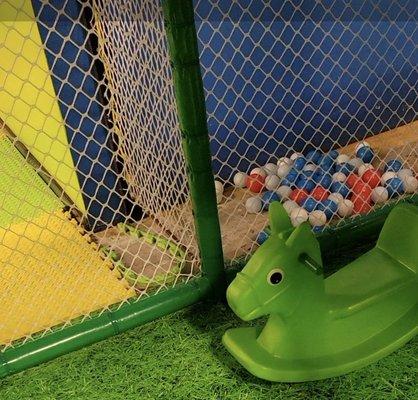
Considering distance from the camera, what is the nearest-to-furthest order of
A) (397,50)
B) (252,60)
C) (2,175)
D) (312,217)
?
(312,217)
(252,60)
(397,50)
(2,175)

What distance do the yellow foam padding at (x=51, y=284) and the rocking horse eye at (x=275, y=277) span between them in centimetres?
66

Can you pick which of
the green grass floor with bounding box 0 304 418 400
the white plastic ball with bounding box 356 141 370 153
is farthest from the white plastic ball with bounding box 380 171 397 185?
the green grass floor with bounding box 0 304 418 400

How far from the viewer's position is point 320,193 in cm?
214

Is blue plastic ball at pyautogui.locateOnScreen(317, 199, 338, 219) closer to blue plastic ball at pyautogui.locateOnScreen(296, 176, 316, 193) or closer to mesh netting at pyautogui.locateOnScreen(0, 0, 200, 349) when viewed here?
blue plastic ball at pyautogui.locateOnScreen(296, 176, 316, 193)

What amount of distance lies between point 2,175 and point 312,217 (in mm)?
1610

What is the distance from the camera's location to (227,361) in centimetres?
141

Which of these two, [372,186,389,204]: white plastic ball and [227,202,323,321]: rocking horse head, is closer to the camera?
[227,202,323,321]: rocking horse head

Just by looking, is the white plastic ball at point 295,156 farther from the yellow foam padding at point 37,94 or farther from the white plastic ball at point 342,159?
the yellow foam padding at point 37,94

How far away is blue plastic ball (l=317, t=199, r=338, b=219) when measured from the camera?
6.68ft

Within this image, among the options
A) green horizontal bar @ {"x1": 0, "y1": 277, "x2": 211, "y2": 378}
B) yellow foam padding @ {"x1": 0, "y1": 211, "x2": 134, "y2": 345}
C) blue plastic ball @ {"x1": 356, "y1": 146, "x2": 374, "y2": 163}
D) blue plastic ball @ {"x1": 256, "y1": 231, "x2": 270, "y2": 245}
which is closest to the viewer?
green horizontal bar @ {"x1": 0, "y1": 277, "x2": 211, "y2": 378}

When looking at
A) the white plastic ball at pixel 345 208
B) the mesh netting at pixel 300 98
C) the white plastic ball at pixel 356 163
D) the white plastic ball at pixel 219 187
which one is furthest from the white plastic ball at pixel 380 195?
the white plastic ball at pixel 219 187

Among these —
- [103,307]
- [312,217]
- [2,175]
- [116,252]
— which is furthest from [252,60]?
[2,175]

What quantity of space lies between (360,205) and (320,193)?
0.15 m

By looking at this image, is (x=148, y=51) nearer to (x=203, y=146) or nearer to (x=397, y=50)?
(x=203, y=146)
